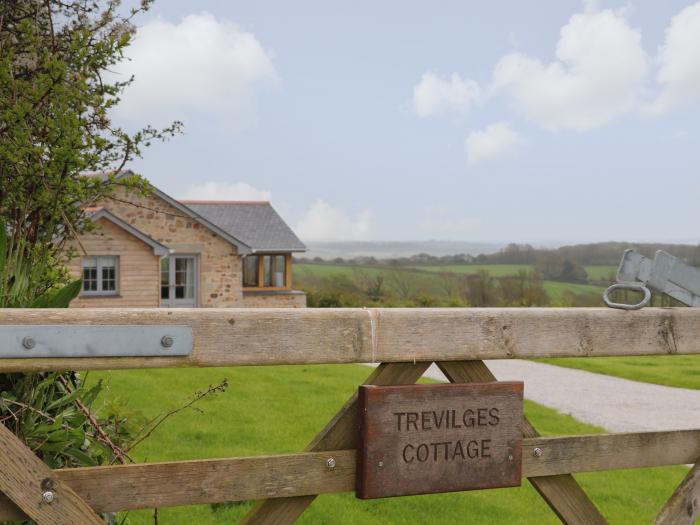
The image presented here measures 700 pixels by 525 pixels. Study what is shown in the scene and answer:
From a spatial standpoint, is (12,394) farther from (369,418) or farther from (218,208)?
(218,208)

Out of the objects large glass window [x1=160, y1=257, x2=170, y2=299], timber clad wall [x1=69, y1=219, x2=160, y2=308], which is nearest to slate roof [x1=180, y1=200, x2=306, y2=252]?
large glass window [x1=160, y1=257, x2=170, y2=299]

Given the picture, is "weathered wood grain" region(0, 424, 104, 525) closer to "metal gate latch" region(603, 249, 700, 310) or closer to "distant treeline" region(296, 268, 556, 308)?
"metal gate latch" region(603, 249, 700, 310)

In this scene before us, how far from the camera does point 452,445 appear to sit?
2.50 meters

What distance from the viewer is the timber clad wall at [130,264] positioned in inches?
939

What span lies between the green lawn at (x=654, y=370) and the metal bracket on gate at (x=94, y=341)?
1323 cm

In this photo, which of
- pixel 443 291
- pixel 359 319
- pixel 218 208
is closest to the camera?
pixel 359 319

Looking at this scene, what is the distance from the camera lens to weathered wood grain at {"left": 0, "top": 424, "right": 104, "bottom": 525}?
2.07m

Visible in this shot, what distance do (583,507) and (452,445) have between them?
0.67 m

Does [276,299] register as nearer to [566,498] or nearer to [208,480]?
[566,498]

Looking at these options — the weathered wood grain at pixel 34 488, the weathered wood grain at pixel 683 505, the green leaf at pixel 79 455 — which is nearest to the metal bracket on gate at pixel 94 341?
the weathered wood grain at pixel 34 488

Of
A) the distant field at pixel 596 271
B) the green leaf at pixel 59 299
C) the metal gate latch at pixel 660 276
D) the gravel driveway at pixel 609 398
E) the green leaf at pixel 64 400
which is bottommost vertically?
the gravel driveway at pixel 609 398

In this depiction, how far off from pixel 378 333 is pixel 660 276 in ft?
3.96

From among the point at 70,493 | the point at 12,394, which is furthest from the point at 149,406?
the point at 70,493

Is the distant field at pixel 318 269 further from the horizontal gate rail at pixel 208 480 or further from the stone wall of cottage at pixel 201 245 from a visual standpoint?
the horizontal gate rail at pixel 208 480
